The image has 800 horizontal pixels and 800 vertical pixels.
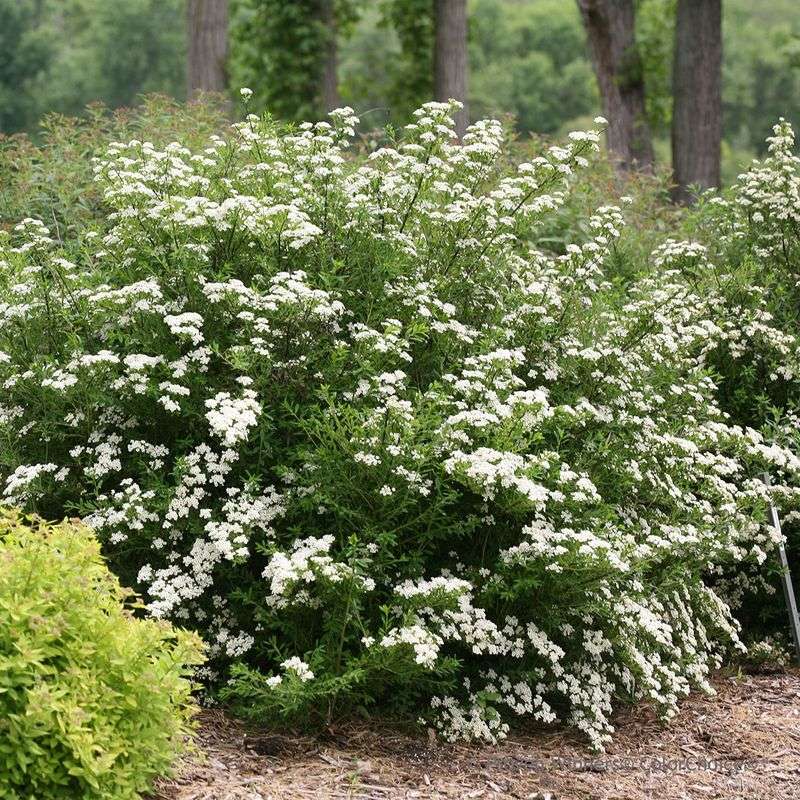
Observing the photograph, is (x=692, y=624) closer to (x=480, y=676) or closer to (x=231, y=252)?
(x=480, y=676)

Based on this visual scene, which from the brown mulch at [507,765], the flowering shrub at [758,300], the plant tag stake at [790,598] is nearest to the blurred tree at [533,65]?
the flowering shrub at [758,300]

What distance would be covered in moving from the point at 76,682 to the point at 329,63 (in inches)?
630

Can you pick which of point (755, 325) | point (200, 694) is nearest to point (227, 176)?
point (200, 694)

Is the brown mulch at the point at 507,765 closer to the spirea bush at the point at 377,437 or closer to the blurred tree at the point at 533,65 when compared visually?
the spirea bush at the point at 377,437

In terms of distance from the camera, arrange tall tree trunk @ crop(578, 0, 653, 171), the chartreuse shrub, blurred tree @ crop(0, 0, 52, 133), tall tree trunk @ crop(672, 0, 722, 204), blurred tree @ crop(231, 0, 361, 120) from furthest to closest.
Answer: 1. blurred tree @ crop(0, 0, 52, 133)
2. blurred tree @ crop(231, 0, 361, 120)
3. tall tree trunk @ crop(578, 0, 653, 171)
4. tall tree trunk @ crop(672, 0, 722, 204)
5. the chartreuse shrub

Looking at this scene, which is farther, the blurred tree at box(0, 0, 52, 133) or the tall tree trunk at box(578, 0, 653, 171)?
the blurred tree at box(0, 0, 52, 133)

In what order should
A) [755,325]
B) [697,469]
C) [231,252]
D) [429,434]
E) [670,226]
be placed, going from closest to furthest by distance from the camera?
1. [429,434]
2. [231,252]
3. [697,469]
4. [755,325]
5. [670,226]

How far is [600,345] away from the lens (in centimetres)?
579

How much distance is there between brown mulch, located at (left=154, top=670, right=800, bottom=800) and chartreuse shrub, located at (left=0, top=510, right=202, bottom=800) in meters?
0.50

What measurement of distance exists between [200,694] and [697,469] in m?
2.74

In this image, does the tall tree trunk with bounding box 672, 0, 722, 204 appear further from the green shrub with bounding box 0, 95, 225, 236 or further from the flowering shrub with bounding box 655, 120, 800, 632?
the green shrub with bounding box 0, 95, 225, 236

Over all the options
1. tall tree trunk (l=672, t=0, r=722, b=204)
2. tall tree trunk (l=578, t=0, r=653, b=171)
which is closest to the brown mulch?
tall tree trunk (l=672, t=0, r=722, b=204)

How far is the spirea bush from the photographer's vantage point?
4.77 metres

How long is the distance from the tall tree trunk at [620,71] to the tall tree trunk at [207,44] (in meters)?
4.66
